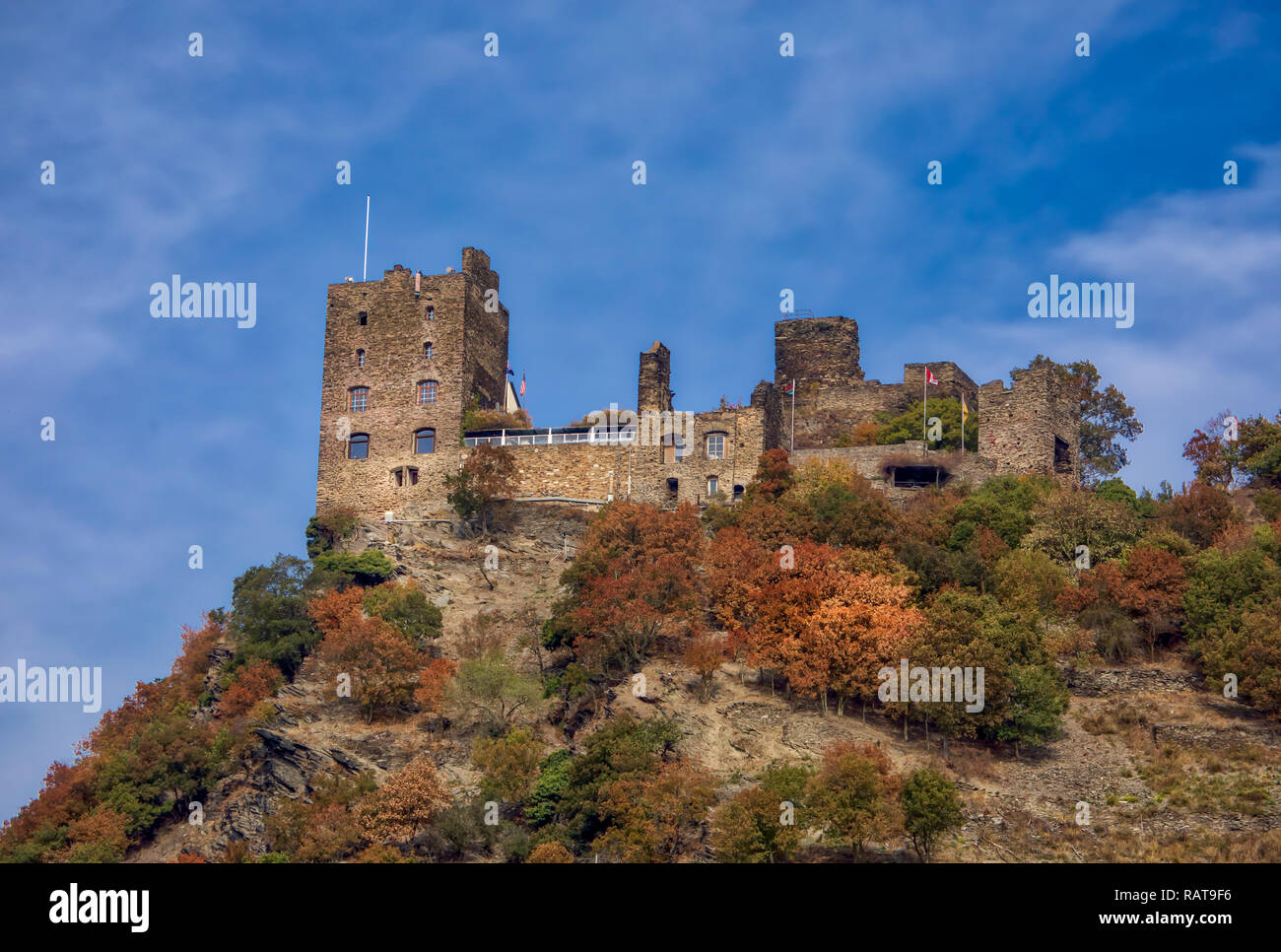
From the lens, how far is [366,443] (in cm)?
6956

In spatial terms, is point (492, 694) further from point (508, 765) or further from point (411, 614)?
point (411, 614)

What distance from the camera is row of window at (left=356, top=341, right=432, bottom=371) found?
69812 millimetres

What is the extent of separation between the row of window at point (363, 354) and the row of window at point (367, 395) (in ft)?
3.63

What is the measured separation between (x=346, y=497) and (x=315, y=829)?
24.7 m

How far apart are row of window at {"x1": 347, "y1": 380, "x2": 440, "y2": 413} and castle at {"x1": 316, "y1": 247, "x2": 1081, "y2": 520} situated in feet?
0.20

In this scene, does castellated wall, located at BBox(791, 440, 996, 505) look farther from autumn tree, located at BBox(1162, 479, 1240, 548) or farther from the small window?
autumn tree, located at BBox(1162, 479, 1240, 548)

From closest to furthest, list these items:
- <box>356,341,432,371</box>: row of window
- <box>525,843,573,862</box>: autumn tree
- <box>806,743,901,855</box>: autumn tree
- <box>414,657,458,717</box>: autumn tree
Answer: <box>806,743,901,855</box>: autumn tree < <box>525,843,573,862</box>: autumn tree < <box>414,657,458,717</box>: autumn tree < <box>356,341,432,371</box>: row of window

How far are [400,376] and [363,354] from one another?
2339mm

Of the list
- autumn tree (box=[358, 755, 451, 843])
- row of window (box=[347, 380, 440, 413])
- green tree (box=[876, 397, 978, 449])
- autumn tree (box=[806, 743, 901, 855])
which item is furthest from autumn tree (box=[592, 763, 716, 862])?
row of window (box=[347, 380, 440, 413])

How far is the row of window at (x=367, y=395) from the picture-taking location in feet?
228

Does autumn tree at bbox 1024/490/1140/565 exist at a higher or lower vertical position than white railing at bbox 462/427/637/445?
lower

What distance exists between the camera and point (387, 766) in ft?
165

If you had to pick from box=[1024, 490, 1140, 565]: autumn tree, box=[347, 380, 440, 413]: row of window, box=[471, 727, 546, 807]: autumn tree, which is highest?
box=[347, 380, 440, 413]: row of window

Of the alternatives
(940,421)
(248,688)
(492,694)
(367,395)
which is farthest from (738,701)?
(367,395)
